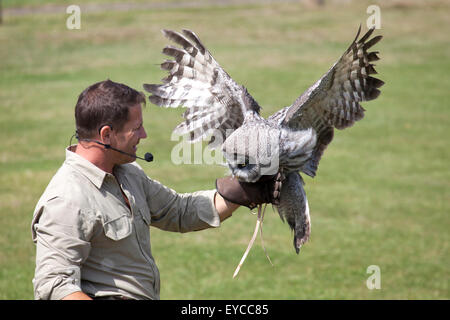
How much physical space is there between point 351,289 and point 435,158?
18.7ft

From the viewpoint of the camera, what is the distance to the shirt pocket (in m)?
3.45

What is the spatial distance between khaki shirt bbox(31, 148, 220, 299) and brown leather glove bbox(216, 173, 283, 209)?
412mm

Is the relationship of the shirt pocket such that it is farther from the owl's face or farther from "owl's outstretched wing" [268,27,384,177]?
"owl's outstretched wing" [268,27,384,177]

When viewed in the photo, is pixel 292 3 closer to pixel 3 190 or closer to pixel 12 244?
pixel 3 190

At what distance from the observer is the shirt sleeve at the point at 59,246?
3.17 meters

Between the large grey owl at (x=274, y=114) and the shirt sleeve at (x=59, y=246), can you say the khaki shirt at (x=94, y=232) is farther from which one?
the large grey owl at (x=274, y=114)

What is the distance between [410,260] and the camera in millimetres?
7551

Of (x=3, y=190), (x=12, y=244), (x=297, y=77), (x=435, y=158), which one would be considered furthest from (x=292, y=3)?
(x=12, y=244)

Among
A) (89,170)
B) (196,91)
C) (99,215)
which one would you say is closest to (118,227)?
(99,215)

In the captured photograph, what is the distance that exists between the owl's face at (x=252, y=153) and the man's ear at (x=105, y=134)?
0.71 metres

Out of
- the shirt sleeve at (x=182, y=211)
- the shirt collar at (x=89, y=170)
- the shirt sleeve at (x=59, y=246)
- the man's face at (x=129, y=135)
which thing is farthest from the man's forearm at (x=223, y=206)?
the shirt sleeve at (x=59, y=246)

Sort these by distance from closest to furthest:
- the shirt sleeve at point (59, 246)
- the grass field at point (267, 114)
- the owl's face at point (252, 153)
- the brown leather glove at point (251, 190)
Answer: the shirt sleeve at point (59, 246), the owl's face at point (252, 153), the brown leather glove at point (251, 190), the grass field at point (267, 114)

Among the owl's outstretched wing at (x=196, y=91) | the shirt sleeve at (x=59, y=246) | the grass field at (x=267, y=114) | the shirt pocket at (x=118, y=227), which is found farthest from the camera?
the grass field at (x=267, y=114)

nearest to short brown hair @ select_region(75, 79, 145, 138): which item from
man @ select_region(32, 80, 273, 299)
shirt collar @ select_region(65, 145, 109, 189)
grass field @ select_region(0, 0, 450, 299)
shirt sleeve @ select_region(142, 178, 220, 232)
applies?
man @ select_region(32, 80, 273, 299)
